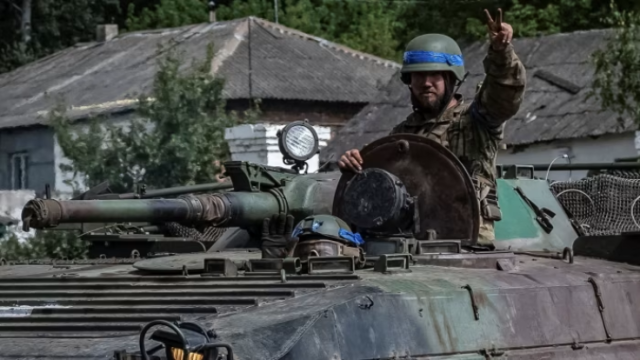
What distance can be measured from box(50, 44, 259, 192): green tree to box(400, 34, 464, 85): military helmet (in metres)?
8.98

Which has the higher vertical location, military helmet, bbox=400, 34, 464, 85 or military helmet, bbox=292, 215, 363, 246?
military helmet, bbox=400, 34, 464, 85

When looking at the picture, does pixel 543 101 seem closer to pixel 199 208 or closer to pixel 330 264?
pixel 199 208

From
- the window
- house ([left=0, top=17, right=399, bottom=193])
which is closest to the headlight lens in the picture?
house ([left=0, top=17, right=399, bottom=193])

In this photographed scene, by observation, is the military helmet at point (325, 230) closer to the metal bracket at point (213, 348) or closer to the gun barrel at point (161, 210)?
the gun barrel at point (161, 210)

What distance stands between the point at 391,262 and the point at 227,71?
23.3 metres

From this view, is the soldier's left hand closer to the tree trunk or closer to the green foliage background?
the green foliage background

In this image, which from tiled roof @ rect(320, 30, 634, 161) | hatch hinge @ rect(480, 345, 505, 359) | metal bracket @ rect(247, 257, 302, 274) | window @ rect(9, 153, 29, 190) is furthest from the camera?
window @ rect(9, 153, 29, 190)

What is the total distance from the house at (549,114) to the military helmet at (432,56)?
12.3m

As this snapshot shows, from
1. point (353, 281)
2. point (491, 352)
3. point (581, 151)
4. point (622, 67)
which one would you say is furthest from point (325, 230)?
point (581, 151)

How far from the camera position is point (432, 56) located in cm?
896

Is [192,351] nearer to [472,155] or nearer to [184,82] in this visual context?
[472,155]

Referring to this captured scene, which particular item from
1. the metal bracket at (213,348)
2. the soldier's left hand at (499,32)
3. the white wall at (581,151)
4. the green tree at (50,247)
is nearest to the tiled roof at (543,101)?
the white wall at (581,151)

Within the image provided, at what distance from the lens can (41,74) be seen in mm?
36656

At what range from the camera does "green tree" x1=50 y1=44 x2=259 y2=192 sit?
17.9 meters
